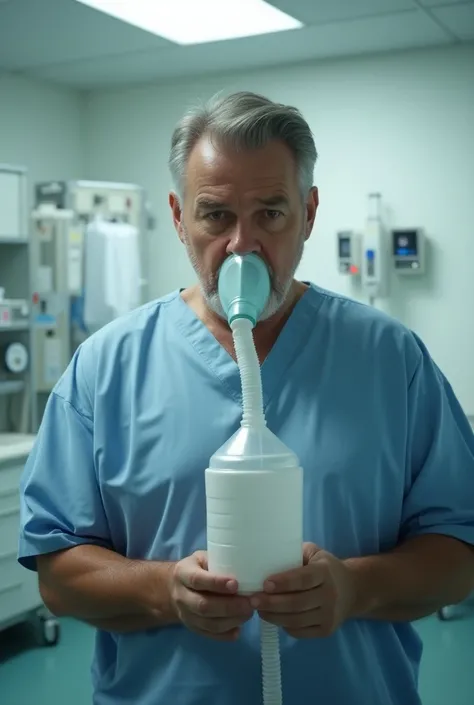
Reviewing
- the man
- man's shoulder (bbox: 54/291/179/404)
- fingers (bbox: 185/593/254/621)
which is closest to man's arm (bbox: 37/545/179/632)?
the man

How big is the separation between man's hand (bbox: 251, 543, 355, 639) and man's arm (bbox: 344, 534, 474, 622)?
91 millimetres

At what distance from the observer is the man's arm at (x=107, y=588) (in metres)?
1.13

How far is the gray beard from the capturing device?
1.20m

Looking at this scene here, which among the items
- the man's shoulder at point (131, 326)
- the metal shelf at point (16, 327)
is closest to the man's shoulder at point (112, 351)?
the man's shoulder at point (131, 326)

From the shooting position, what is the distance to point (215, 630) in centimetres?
98

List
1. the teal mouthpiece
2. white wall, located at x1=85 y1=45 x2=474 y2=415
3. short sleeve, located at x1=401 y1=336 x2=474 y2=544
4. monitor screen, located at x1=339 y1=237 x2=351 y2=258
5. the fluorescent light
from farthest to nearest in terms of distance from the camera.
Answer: monitor screen, located at x1=339 y1=237 x2=351 y2=258
white wall, located at x1=85 y1=45 x2=474 y2=415
the fluorescent light
short sleeve, located at x1=401 y1=336 x2=474 y2=544
the teal mouthpiece

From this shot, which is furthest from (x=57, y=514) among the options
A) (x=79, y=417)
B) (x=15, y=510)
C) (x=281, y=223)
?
(x=15, y=510)

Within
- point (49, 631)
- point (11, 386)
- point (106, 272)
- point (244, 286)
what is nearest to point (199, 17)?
point (106, 272)

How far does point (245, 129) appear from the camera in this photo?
1172 millimetres

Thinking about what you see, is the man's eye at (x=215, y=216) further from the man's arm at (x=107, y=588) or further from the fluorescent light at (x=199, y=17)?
the fluorescent light at (x=199, y=17)

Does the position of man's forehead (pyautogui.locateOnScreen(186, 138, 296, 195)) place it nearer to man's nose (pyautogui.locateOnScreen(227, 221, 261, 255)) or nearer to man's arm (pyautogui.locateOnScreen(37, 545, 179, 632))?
man's nose (pyautogui.locateOnScreen(227, 221, 261, 255))

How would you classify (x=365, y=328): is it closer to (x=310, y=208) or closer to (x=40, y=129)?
(x=310, y=208)

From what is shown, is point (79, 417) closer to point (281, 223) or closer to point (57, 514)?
point (57, 514)

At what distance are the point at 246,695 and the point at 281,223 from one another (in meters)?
0.61
